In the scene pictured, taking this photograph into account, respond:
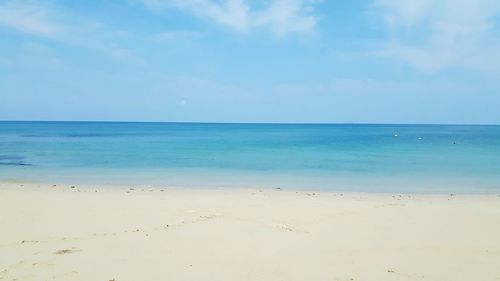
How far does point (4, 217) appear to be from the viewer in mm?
9000

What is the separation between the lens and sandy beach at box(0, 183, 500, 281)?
19.4 ft

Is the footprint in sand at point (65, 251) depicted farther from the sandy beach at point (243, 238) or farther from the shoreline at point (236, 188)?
the shoreline at point (236, 188)

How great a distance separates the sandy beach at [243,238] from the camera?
5.91 meters

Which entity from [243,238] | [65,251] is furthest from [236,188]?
[65,251]

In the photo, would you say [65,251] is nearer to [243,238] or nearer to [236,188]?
[243,238]

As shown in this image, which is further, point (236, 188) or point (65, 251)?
point (236, 188)

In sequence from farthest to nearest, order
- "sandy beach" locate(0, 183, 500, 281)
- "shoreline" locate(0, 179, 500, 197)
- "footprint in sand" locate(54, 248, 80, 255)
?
"shoreline" locate(0, 179, 500, 197) → "footprint in sand" locate(54, 248, 80, 255) → "sandy beach" locate(0, 183, 500, 281)

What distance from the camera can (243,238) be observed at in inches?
297

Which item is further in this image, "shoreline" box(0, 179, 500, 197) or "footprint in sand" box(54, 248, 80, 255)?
"shoreline" box(0, 179, 500, 197)

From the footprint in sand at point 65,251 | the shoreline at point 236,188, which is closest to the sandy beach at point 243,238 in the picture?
the footprint in sand at point 65,251

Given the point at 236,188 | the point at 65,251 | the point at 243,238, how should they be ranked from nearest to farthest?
the point at 65,251, the point at 243,238, the point at 236,188

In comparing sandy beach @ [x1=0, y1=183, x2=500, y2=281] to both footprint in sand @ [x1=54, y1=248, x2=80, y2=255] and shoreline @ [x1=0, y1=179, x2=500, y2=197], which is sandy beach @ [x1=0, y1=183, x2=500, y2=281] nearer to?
footprint in sand @ [x1=54, y1=248, x2=80, y2=255]

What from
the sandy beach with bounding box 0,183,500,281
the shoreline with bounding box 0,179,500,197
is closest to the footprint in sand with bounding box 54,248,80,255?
the sandy beach with bounding box 0,183,500,281

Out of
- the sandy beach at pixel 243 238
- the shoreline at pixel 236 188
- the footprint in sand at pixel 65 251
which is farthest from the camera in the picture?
the shoreline at pixel 236 188
